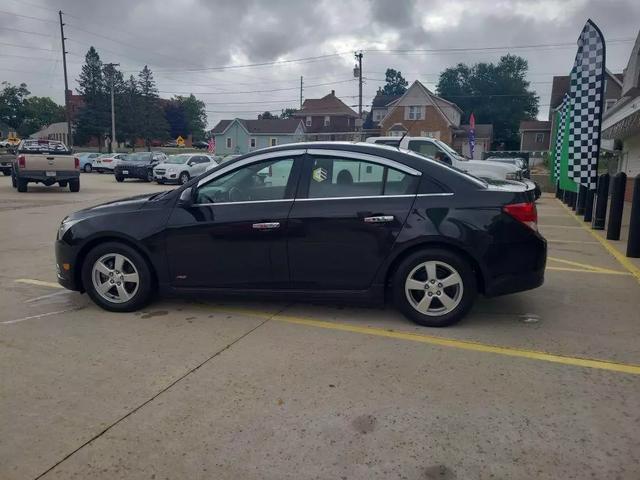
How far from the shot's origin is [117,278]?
521cm

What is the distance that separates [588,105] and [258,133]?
59334mm

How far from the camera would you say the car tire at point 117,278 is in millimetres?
5145

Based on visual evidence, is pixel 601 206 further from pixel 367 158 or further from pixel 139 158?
pixel 139 158

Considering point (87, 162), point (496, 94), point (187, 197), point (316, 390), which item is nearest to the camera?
point (316, 390)

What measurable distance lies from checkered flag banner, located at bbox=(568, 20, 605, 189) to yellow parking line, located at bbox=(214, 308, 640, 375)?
923cm

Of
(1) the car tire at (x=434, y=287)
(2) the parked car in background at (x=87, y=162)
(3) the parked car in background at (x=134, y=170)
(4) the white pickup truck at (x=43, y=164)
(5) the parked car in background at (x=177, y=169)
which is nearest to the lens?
(1) the car tire at (x=434, y=287)

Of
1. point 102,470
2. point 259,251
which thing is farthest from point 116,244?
point 102,470

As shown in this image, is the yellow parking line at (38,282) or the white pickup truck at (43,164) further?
the white pickup truck at (43,164)

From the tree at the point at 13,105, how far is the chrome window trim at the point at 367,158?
403ft

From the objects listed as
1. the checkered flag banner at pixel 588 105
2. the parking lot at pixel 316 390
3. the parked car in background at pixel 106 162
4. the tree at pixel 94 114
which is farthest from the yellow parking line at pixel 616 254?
the tree at pixel 94 114

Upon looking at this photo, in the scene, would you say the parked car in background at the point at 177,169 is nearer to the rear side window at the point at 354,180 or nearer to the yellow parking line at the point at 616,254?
the yellow parking line at the point at 616,254

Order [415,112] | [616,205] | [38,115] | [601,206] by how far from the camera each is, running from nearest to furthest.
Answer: [616,205] → [601,206] → [415,112] → [38,115]

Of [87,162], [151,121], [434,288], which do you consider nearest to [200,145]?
[151,121]

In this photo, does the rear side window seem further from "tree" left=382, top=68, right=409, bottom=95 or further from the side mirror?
"tree" left=382, top=68, right=409, bottom=95
